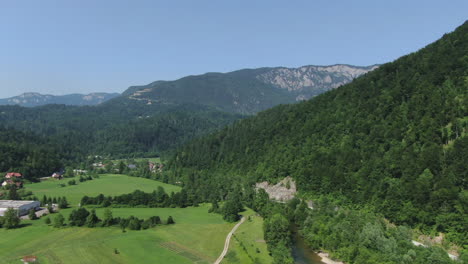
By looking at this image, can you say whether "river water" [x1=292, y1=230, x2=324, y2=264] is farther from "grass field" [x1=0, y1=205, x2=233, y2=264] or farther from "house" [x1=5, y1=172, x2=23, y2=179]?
"house" [x1=5, y1=172, x2=23, y2=179]

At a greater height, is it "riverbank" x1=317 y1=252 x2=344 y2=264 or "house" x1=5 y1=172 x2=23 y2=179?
"house" x1=5 y1=172 x2=23 y2=179

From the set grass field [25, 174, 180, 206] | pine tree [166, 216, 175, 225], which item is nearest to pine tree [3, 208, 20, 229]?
grass field [25, 174, 180, 206]

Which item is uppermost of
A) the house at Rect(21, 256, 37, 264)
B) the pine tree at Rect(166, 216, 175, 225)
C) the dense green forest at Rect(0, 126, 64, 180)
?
the dense green forest at Rect(0, 126, 64, 180)

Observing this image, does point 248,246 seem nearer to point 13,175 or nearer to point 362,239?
point 362,239

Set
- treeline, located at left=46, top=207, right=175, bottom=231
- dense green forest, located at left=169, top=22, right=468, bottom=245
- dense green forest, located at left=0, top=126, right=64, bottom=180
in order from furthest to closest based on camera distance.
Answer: dense green forest, located at left=0, top=126, right=64, bottom=180
treeline, located at left=46, top=207, right=175, bottom=231
dense green forest, located at left=169, top=22, right=468, bottom=245

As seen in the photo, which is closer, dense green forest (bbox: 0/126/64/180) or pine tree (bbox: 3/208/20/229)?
pine tree (bbox: 3/208/20/229)

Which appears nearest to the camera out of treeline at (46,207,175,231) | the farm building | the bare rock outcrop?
treeline at (46,207,175,231)

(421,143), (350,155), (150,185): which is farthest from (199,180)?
(421,143)
